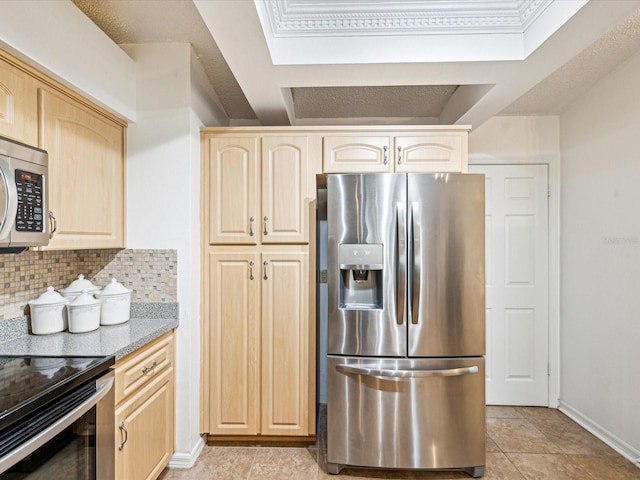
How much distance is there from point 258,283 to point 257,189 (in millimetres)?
613

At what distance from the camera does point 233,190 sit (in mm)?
2332

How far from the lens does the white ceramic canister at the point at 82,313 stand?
70.0 inches

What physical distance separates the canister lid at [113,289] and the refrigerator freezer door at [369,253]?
116 cm

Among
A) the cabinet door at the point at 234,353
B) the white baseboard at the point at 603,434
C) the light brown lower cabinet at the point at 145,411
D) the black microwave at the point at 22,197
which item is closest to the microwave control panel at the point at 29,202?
the black microwave at the point at 22,197

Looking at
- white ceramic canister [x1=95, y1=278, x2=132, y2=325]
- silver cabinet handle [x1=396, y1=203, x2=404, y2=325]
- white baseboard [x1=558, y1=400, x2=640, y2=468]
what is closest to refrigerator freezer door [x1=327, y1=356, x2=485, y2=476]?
silver cabinet handle [x1=396, y1=203, x2=404, y2=325]

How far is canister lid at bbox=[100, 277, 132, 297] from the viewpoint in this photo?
1.95 m

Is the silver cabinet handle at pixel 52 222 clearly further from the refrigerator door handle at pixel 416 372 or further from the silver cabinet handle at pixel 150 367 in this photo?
the refrigerator door handle at pixel 416 372

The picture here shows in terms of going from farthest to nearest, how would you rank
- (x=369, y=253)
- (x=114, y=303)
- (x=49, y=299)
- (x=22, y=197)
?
(x=369, y=253)
(x=114, y=303)
(x=49, y=299)
(x=22, y=197)

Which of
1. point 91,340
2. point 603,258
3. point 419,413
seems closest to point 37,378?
point 91,340

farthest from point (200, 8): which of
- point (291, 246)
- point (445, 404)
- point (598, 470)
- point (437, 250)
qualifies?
point (598, 470)

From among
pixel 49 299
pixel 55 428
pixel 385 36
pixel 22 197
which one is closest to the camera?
pixel 55 428

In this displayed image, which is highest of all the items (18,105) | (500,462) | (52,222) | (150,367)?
(18,105)

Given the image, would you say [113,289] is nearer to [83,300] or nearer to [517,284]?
[83,300]

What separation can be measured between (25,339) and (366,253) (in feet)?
5.79
